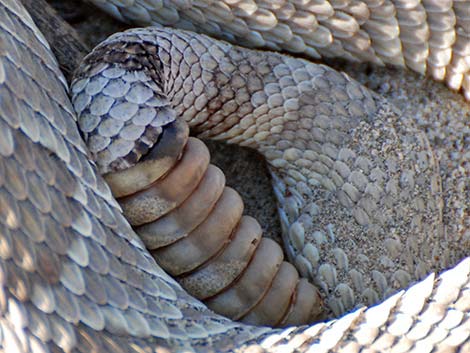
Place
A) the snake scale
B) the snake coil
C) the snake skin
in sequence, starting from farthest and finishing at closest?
the snake skin, the snake coil, the snake scale

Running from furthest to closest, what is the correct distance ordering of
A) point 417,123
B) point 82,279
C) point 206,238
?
point 417,123 → point 206,238 → point 82,279

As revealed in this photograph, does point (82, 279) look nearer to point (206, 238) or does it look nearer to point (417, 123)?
point (206, 238)

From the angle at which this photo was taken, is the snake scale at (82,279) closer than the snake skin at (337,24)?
Yes

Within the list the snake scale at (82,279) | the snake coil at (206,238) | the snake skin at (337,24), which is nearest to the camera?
the snake scale at (82,279)

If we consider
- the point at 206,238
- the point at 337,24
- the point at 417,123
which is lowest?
the point at 417,123

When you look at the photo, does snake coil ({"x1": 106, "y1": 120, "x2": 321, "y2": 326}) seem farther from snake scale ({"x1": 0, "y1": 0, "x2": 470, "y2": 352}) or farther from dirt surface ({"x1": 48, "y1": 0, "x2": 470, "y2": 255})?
dirt surface ({"x1": 48, "y1": 0, "x2": 470, "y2": 255})

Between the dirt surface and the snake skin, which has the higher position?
the snake skin

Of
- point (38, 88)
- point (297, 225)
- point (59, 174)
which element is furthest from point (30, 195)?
point (297, 225)

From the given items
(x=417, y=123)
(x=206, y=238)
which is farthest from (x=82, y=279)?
(x=417, y=123)

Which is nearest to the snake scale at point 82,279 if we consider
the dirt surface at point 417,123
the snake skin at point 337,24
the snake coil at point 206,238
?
the snake coil at point 206,238

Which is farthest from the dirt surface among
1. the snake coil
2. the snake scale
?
the snake scale

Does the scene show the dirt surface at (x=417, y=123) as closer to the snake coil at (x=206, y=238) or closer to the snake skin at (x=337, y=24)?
the snake skin at (x=337, y=24)
